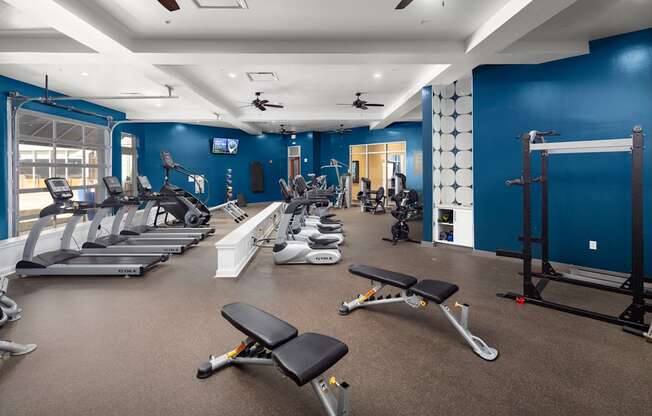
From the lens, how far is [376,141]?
12562 mm

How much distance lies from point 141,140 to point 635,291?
37.3ft

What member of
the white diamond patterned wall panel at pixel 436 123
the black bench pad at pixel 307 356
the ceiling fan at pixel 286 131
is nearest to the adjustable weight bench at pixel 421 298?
the black bench pad at pixel 307 356

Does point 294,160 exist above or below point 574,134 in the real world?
above

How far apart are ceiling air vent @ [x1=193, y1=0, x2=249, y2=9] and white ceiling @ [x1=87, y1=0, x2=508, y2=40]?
7 centimetres

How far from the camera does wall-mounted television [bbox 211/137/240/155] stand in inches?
476

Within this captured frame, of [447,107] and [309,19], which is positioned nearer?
[309,19]

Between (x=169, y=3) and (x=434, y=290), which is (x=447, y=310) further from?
(x=169, y=3)

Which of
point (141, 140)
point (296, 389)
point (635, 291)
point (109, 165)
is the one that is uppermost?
point (141, 140)

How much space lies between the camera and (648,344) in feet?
8.48

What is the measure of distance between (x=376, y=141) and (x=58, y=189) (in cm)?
990

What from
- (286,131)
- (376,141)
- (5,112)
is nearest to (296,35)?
(5,112)

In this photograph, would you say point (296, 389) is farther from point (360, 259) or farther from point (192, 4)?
point (192, 4)

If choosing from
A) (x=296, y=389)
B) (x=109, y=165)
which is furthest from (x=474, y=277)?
(x=109, y=165)

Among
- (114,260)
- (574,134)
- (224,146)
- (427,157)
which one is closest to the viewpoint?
(574,134)
